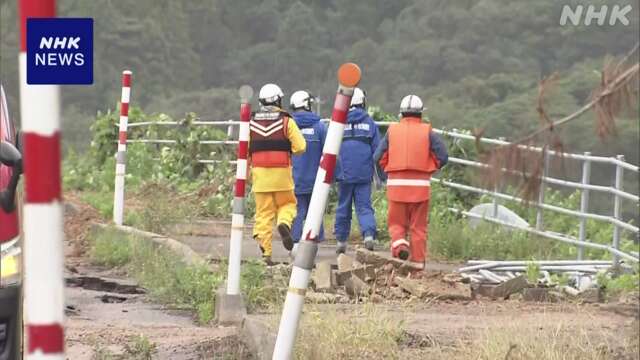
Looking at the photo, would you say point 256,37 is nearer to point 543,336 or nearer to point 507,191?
point 543,336

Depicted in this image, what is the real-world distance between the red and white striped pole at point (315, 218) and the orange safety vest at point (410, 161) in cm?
610

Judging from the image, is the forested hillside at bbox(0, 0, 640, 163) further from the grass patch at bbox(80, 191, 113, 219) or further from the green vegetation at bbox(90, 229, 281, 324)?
the green vegetation at bbox(90, 229, 281, 324)

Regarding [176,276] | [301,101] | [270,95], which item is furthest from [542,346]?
[301,101]

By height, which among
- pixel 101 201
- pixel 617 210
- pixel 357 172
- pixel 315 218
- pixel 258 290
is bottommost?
pixel 101 201

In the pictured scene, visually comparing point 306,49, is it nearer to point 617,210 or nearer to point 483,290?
point 617,210

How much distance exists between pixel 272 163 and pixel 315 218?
6.04 metres

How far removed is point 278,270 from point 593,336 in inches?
124

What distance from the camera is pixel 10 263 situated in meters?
5.61

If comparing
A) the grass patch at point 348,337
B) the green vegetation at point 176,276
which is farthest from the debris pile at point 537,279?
the grass patch at point 348,337

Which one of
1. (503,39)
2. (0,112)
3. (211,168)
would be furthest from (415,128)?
(503,39)

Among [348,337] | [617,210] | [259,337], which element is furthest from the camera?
[617,210]

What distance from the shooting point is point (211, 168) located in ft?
65.0

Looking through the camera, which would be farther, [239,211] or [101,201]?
[101,201]

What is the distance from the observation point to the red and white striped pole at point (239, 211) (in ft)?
29.0
